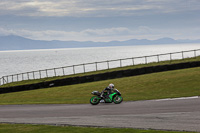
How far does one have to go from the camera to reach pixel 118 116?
14.9 meters

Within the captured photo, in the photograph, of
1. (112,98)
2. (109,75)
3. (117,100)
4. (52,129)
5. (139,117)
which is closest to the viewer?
(52,129)

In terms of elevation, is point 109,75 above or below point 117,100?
above

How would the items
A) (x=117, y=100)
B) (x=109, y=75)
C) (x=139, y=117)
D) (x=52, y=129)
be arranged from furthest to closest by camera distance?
(x=109, y=75)
(x=117, y=100)
(x=139, y=117)
(x=52, y=129)

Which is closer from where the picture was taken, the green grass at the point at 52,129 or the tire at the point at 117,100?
the green grass at the point at 52,129

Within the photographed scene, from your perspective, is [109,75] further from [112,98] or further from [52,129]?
[52,129]

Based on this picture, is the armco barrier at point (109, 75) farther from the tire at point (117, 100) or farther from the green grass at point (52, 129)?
the green grass at point (52, 129)

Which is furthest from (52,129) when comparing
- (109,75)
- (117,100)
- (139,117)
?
(109,75)

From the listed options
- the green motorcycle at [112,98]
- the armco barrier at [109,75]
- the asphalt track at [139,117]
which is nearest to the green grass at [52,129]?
the asphalt track at [139,117]

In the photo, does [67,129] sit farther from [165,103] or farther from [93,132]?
[165,103]

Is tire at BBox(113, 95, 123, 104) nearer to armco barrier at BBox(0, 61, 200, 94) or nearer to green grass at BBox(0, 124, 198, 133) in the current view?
green grass at BBox(0, 124, 198, 133)

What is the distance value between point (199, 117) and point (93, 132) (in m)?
4.45

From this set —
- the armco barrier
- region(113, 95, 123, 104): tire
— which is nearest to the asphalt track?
region(113, 95, 123, 104): tire

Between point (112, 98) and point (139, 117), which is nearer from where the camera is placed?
point (139, 117)

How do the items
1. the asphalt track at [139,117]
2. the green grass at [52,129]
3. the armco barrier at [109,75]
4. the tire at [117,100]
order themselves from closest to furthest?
the green grass at [52,129], the asphalt track at [139,117], the tire at [117,100], the armco barrier at [109,75]
